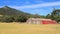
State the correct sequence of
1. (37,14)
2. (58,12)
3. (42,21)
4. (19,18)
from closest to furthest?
1. (42,21)
2. (19,18)
3. (58,12)
4. (37,14)

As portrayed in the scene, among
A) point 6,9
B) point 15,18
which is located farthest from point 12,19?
point 6,9

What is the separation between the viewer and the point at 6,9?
584ft

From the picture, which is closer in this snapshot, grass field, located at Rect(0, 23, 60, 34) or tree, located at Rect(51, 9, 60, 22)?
grass field, located at Rect(0, 23, 60, 34)

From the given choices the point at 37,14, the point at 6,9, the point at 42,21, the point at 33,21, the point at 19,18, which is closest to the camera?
the point at 42,21

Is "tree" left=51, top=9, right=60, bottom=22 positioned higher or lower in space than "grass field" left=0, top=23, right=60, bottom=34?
higher

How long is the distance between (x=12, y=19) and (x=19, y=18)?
3.04m

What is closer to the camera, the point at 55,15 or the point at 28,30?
the point at 28,30

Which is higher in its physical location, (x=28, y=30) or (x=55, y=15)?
(x=55, y=15)

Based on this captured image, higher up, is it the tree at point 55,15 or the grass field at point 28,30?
the tree at point 55,15

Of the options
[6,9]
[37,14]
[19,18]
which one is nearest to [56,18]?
[19,18]

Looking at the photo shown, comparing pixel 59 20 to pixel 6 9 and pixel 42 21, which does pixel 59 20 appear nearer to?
pixel 42 21

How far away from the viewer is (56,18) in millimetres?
69250

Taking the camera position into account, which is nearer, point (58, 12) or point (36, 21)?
point (36, 21)

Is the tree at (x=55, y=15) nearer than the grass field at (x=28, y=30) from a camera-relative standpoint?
No
